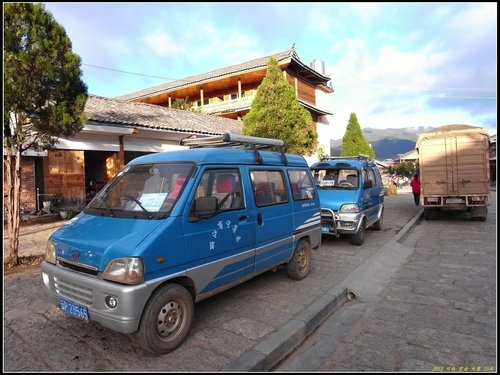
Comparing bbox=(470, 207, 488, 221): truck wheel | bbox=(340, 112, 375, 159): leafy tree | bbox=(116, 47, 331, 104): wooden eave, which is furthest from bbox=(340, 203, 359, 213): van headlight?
bbox=(340, 112, 375, 159): leafy tree

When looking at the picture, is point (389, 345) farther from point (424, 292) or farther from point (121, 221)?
point (121, 221)

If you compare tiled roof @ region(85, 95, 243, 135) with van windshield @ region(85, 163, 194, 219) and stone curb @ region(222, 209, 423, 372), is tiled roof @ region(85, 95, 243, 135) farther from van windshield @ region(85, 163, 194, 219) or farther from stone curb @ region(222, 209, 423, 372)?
stone curb @ region(222, 209, 423, 372)

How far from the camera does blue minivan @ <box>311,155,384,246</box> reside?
7.98m

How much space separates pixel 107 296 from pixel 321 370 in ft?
7.03

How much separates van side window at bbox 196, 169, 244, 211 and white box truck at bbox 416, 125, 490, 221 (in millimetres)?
10364

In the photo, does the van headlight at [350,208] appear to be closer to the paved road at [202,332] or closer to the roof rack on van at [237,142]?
the paved road at [202,332]

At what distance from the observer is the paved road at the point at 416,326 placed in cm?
336

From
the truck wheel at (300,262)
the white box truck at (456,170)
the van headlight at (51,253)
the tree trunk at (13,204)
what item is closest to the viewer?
the van headlight at (51,253)

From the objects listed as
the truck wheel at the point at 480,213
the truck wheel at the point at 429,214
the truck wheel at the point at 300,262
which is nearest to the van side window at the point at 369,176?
the truck wheel at the point at 300,262

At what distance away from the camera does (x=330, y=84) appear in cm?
3050

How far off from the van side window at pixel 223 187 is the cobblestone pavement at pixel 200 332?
1.40 m

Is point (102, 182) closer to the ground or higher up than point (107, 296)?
higher up

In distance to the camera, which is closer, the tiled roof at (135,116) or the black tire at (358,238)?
the black tire at (358,238)

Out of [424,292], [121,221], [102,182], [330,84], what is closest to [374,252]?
[424,292]
